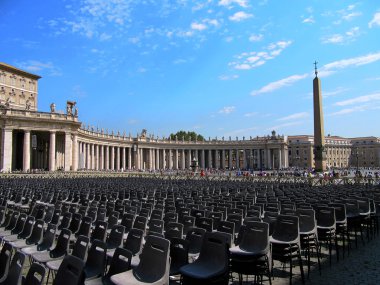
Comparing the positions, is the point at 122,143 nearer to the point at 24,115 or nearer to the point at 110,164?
the point at 110,164

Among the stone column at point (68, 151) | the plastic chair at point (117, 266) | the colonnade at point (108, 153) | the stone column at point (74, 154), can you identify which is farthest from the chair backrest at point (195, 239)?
the stone column at point (74, 154)

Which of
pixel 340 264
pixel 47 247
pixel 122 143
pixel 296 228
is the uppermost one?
pixel 122 143

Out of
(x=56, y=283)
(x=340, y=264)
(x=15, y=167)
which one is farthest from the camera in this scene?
(x=15, y=167)

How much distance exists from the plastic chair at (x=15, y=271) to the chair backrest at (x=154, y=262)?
1.67 meters

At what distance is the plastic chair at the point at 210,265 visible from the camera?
5051 millimetres

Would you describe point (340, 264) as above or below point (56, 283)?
below

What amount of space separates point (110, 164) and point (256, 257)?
9083 cm

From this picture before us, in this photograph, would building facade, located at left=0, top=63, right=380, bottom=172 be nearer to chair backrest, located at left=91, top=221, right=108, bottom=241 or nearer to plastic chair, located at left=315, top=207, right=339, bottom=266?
chair backrest, located at left=91, top=221, right=108, bottom=241

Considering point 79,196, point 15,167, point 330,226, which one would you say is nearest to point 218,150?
point 15,167

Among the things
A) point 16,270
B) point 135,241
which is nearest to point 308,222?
point 135,241

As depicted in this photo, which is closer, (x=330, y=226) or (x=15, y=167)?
(x=330, y=226)

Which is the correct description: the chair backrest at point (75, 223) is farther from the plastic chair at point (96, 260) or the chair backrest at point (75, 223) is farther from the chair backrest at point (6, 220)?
the plastic chair at point (96, 260)

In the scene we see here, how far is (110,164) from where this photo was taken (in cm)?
9344

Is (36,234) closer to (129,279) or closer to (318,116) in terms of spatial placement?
(129,279)
